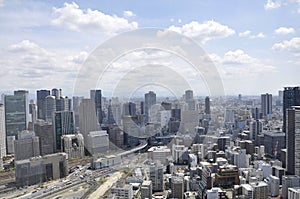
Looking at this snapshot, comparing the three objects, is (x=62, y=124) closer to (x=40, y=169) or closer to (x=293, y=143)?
(x=40, y=169)

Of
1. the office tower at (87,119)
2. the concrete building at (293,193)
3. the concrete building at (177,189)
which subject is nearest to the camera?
the concrete building at (293,193)

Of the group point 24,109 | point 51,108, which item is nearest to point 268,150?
point 51,108

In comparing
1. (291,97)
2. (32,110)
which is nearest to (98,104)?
(32,110)

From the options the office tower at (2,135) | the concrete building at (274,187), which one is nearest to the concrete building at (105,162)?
the office tower at (2,135)

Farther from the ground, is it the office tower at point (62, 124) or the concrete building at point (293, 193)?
the office tower at point (62, 124)

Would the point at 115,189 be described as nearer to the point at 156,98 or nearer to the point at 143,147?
the point at 156,98

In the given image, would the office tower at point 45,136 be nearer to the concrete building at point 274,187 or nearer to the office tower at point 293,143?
the concrete building at point 274,187

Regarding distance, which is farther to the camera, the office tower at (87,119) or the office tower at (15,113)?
the office tower at (15,113)
